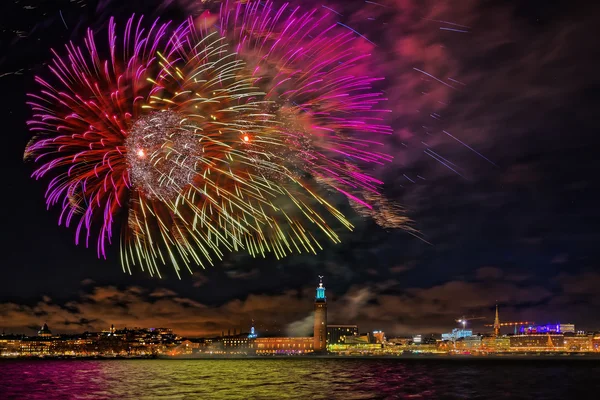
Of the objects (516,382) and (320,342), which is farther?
(320,342)

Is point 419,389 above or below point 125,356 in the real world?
above

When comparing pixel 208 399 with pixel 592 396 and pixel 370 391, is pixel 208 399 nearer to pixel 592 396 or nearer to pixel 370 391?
pixel 370 391

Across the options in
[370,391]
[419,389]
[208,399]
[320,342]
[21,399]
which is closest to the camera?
[208,399]

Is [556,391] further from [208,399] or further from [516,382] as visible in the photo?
[208,399]

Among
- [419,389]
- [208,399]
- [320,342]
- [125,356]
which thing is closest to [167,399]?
[208,399]

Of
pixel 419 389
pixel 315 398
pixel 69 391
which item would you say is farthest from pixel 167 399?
pixel 419 389

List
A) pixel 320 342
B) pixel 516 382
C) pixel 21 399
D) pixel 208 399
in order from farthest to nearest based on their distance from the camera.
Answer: pixel 320 342, pixel 516 382, pixel 21 399, pixel 208 399
